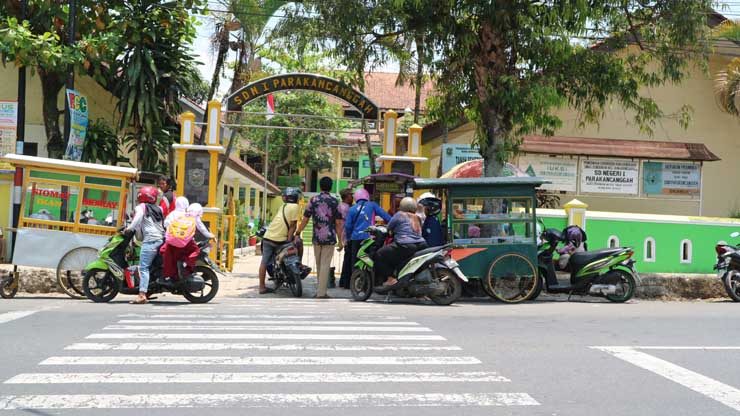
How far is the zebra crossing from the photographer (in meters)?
5.21

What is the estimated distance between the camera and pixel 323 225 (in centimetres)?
1185

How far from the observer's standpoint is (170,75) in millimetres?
17719

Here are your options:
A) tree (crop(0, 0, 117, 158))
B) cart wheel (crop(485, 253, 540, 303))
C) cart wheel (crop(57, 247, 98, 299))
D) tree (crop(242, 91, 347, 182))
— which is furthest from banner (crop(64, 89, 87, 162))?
tree (crop(242, 91, 347, 182))

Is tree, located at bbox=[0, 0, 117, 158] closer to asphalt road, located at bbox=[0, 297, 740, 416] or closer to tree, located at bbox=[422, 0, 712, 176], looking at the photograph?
asphalt road, located at bbox=[0, 297, 740, 416]

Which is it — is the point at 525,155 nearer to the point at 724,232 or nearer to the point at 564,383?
the point at 724,232

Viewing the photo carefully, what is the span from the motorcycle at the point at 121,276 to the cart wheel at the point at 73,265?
1.79 feet

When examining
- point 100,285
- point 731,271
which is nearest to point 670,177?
point 731,271

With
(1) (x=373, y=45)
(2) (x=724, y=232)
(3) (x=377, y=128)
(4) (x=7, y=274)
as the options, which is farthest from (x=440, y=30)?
(4) (x=7, y=274)

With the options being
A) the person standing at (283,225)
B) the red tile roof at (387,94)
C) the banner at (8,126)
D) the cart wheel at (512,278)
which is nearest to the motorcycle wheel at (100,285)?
the person standing at (283,225)

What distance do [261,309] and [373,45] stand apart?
6428mm

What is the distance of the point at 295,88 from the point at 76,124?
4.64 metres

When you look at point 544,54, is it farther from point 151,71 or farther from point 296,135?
point 296,135

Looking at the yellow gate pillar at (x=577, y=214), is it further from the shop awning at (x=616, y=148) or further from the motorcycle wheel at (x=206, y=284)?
the motorcycle wheel at (x=206, y=284)

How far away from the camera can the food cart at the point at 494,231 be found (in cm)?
1165
